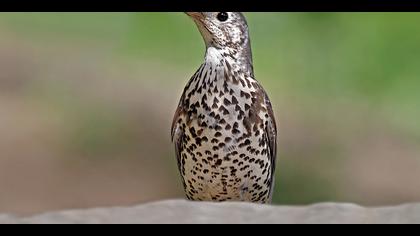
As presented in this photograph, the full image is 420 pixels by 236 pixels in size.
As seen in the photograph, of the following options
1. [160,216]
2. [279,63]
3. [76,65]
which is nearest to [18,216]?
[160,216]

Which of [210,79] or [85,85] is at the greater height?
[210,79]

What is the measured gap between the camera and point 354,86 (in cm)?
998

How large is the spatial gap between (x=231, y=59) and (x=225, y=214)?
2.32m

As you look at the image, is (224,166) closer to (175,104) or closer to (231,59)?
(231,59)

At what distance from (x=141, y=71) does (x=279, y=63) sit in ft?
4.05

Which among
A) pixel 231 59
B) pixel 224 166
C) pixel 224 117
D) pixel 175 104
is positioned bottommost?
pixel 175 104

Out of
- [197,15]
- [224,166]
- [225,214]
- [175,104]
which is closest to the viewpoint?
[225,214]

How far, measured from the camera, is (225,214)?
2.73m

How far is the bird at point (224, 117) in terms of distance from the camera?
16.2ft

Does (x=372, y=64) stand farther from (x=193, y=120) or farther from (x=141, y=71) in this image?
(x=193, y=120)

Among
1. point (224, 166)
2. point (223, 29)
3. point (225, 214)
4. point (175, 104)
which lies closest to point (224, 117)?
point (224, 166)

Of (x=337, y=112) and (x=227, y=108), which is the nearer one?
(x=227, y=108)

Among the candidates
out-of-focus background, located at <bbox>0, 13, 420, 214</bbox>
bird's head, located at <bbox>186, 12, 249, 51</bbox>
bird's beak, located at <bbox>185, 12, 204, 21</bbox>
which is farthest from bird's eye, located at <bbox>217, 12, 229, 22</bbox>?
out-of-focus background, located at <bbox>0, 13, 420, 214</bbox>

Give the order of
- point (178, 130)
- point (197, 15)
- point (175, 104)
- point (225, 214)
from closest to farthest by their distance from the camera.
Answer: point (225, 214) → point (197, 15) → point (178, 130) → point (175, 104)
